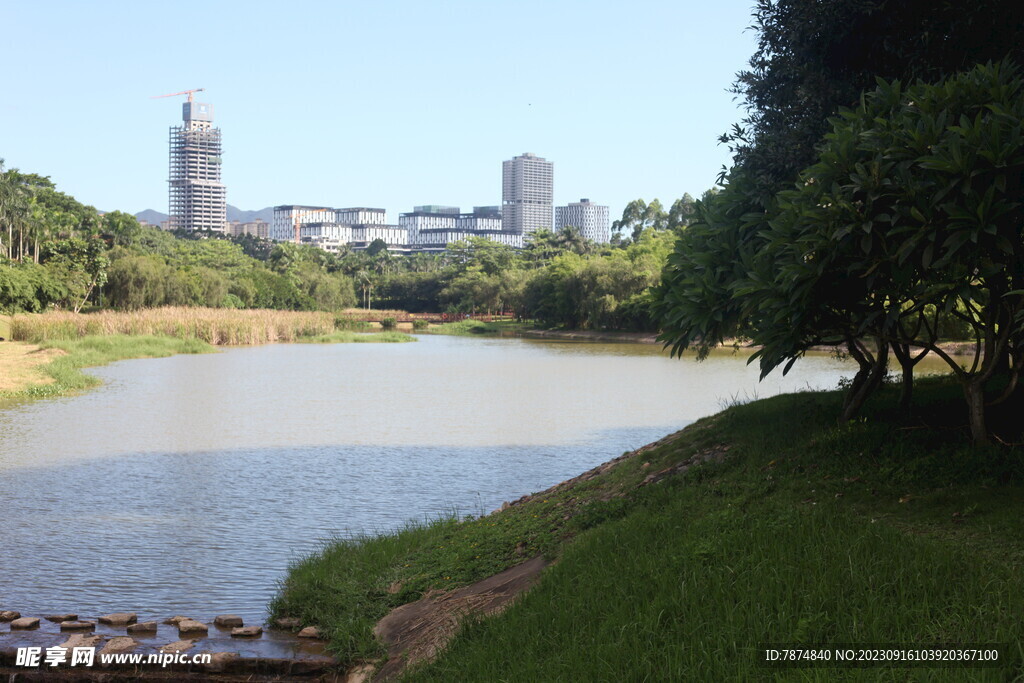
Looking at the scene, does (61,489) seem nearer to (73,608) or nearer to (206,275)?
(73,608)

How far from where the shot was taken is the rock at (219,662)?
6484 mm

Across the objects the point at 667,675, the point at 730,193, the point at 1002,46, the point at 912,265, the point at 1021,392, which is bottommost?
the point at 667,675

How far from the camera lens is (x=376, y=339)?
6184 centimetres

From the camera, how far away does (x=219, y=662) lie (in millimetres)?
6516

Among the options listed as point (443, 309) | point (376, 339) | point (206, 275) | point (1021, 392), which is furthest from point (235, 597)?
point (443, 309)

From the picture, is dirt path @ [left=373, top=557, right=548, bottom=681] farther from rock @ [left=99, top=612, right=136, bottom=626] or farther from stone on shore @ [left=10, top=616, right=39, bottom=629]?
stone on shore @ [left=10, top=616, right=39, bottom=629]

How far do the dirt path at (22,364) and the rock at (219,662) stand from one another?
21047mm

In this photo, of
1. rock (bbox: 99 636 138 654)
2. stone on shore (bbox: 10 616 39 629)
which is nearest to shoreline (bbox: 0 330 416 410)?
stone on shore (bbox: 10 616 39 629)

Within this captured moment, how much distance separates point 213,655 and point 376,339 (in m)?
55.7

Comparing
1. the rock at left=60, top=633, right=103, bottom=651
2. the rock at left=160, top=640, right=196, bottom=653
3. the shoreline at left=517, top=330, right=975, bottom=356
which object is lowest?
the rock at left=160, top=640, right=196, bottom=653

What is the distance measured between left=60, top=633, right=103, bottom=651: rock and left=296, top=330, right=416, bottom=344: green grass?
50.2 meters

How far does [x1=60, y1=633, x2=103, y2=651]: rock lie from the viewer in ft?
22.4

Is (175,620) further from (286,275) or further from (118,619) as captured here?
(286,275)

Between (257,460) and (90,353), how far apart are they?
23.7 meters
